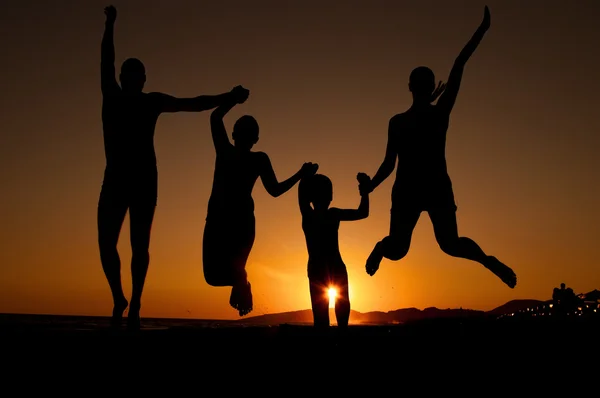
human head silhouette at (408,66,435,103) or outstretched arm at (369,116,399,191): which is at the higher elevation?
human head silhouette at (408,66,435,103)

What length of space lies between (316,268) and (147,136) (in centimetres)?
253

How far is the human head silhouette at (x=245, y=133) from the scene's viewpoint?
8.41 metres

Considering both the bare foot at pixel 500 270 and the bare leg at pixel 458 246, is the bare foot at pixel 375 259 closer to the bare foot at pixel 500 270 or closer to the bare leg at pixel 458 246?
the bare leg at pixel 458 246

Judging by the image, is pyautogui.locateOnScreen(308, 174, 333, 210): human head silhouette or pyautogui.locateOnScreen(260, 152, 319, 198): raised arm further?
pyautogui.locateOnScreen(260, 152, 319, 198): raised arm

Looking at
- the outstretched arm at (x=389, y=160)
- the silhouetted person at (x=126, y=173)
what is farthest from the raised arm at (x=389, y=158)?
the silhouetted person at (x=126, y=173)

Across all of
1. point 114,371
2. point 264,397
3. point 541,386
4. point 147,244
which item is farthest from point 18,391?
point 147,244

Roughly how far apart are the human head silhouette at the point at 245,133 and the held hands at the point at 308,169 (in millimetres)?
741

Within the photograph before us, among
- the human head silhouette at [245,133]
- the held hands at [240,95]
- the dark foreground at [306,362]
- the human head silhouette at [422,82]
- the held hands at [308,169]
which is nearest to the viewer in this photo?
the dark foreground at [306,362]

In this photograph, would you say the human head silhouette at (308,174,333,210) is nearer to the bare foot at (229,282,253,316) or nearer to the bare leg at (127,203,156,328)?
the bare foot at (229,282,253,316)

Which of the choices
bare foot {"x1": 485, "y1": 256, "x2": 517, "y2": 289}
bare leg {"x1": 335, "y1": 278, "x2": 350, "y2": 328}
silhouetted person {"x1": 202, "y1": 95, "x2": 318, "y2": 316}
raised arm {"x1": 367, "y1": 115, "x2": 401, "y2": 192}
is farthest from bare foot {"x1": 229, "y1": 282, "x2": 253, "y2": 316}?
bare foot {"x1": 485, "y1": 256, "x2": 517, "y2": 289}

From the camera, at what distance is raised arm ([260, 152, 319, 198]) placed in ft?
28.0

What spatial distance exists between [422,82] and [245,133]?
7.28ft

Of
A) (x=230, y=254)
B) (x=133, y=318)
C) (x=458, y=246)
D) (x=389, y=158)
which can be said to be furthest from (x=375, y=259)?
(x=133, y=318)

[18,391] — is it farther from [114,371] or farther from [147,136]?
[147,136]
